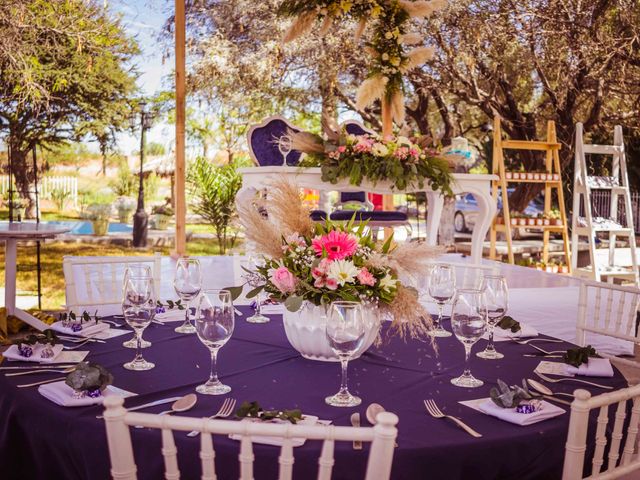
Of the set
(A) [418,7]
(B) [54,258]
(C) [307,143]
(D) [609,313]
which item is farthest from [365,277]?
(B) [54,258]

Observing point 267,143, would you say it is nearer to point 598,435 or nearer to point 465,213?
point 598,435

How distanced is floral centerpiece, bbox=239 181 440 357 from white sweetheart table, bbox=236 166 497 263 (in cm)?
264

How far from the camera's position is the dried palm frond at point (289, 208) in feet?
5.17

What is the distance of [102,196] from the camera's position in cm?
1071

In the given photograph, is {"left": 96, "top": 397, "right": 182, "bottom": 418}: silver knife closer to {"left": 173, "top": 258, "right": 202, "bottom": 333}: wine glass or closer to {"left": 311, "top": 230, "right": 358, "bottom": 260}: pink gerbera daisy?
{"left": 311, "top": 230, "right": 358, "bottom": 260}: pink gerbera daisy

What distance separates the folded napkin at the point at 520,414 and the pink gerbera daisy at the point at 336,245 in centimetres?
43

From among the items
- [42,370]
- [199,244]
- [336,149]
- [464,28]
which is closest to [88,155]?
[199,244]

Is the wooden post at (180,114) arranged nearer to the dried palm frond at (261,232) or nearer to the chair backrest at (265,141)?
the chair backrest at (265,141)

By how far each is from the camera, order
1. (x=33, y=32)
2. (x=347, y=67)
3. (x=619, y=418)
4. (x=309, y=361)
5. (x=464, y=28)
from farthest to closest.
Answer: (x=347, y=67)
(x=464, y=28)
(x=33, y=32)
(x=309, y=361)
(x=619, y=418)

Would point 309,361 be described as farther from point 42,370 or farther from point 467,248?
point 467,248

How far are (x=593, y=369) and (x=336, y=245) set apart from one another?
2.09 ft


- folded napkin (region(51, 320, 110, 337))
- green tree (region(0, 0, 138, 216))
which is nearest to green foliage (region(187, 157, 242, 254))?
green tree (region(0, 0, 138, 216))

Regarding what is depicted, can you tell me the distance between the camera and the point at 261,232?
1.58 metres

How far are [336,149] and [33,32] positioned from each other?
5.02 m
